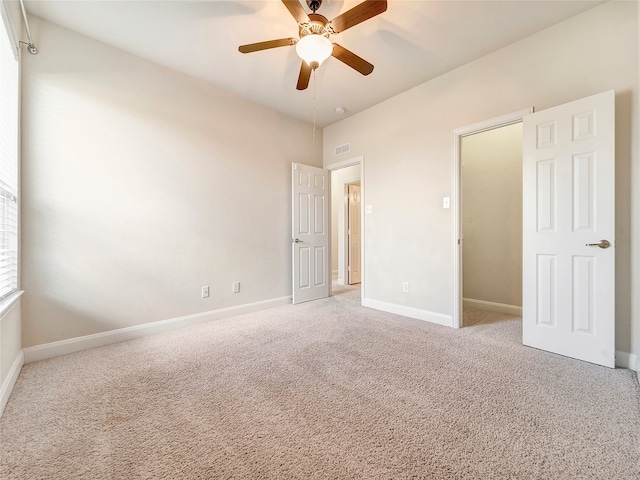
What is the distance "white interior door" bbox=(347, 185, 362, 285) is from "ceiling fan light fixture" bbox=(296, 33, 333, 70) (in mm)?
3725

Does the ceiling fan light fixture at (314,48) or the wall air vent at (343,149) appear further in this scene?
the wall air vent at (343,149)

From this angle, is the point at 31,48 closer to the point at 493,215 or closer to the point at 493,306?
the point at 493,215

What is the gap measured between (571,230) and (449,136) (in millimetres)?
1476

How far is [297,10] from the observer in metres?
1.72

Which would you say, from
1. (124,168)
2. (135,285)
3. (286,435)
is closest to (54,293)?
(135,285)

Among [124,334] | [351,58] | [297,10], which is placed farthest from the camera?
[124,334]

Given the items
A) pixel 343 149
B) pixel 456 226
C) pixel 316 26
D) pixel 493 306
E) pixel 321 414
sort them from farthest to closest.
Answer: pixel 343 149 → pixel 493 306 → pixel 456 226 → pixel 316 26 → pixel 321 414

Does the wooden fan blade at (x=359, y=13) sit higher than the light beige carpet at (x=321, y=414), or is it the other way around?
the wooden fan blade at (x=359, y=13)

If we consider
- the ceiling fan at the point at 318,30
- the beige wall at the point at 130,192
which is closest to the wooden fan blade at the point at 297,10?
the ceiling fan at the point at 318,30

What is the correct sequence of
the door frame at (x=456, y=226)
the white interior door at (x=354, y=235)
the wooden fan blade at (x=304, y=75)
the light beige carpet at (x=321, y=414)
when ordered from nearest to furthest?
the light beige carpet at (x=321, y=414), the wooden fan blade at (x=304, y=75), the door frame at (x=456, y=226), the white interior door at (x=354, y=235)

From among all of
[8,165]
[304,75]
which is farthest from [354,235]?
[8,165]

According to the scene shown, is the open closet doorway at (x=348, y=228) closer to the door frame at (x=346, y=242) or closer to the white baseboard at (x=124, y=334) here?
the door frame at (x=346, y=242)

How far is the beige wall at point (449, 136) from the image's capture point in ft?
6.63

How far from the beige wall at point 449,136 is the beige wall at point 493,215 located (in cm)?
74
